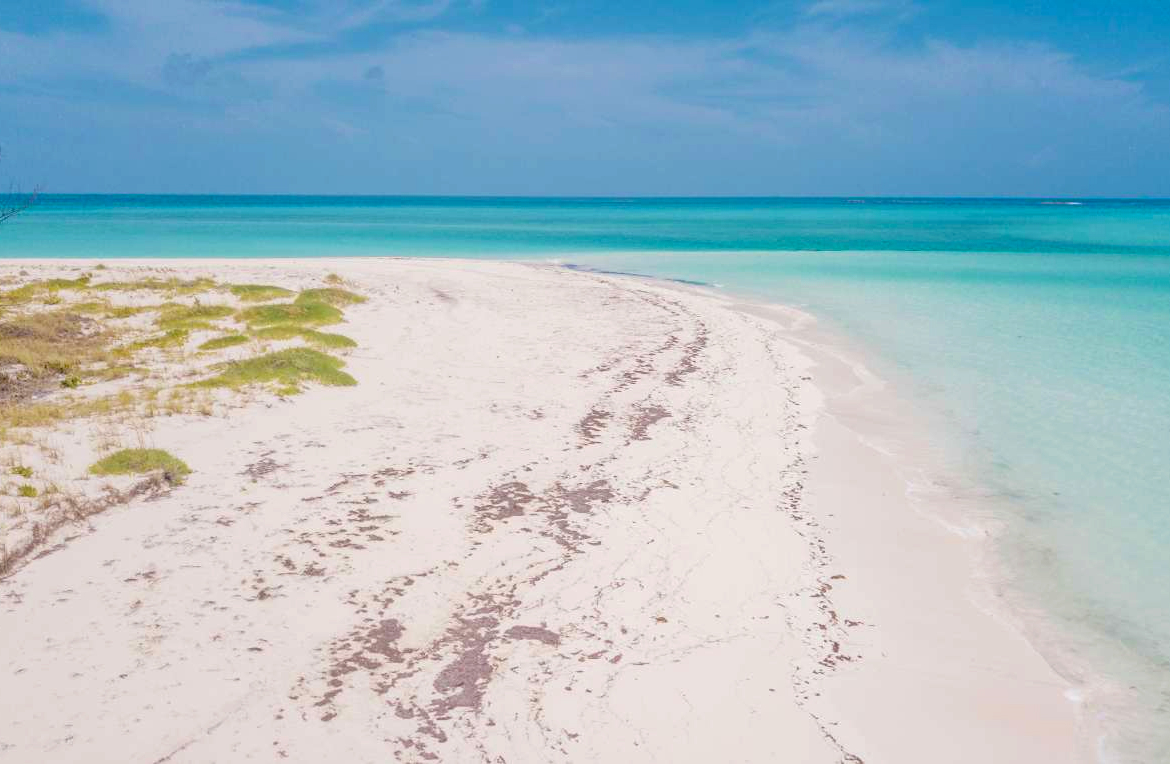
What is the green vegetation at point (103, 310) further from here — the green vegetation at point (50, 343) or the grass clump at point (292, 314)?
the grass clump at point (292, 314)

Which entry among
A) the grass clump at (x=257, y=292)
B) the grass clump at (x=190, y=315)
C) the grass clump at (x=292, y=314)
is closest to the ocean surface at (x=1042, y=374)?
the grass clump at (x=292, y=314)

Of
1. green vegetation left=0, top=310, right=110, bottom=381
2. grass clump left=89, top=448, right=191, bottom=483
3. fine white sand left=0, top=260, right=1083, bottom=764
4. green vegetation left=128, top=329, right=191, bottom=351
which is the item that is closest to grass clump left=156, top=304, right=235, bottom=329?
green vegetation left=128, top=329, right=191, bottom=351

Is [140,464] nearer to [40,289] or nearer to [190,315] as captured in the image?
[190,315]

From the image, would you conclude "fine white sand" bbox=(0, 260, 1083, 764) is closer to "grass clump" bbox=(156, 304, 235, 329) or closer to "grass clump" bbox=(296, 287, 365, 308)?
"grass clump" bbox=(156, 304, 235, 329)

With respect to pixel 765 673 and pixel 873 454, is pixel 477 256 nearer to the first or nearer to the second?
pixel 873 454

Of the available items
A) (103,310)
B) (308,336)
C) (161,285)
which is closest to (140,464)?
(308,336)

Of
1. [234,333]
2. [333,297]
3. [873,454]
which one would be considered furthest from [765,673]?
[333,297]
